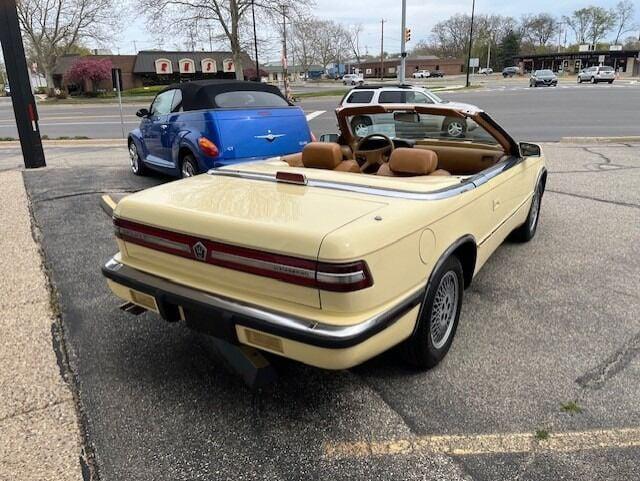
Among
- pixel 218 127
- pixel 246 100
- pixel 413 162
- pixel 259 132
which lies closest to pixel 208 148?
pixel 218 127

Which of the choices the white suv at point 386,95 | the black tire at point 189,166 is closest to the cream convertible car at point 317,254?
the black tire at point 189,166

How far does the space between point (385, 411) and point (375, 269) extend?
33.6 inches

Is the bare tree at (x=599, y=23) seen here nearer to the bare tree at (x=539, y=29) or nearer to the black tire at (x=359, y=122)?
the bare tree at (x=539, y=29)

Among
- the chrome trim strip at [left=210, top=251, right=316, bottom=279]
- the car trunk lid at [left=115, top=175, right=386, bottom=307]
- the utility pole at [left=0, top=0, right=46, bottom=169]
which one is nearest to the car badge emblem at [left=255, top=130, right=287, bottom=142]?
the car trunk lid at [left=115, top=175, right=386, bottom=307]

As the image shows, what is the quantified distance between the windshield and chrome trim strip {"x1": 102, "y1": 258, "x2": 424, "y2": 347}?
2356 millimetres

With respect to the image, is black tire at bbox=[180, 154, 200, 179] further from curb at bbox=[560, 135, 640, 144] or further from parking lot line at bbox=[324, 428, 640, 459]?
curb at bbox=[560, 135, 640, 144]

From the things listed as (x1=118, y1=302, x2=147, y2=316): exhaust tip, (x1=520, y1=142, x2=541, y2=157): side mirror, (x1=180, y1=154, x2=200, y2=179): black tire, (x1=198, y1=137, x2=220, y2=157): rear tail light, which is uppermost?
(x1=520, y1=142, x2=541, y2=157): side mirror

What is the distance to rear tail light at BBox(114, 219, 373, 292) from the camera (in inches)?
93.7

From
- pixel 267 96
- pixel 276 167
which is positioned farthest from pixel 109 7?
pixel 276 167

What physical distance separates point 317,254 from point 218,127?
508cm

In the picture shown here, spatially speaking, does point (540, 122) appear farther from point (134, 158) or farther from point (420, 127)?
point (420, 127)

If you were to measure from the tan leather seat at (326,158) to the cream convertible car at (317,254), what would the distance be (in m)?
0.01

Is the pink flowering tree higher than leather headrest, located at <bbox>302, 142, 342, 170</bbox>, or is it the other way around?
the pink flowering tree

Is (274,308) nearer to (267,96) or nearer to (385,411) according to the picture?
(385,411)
